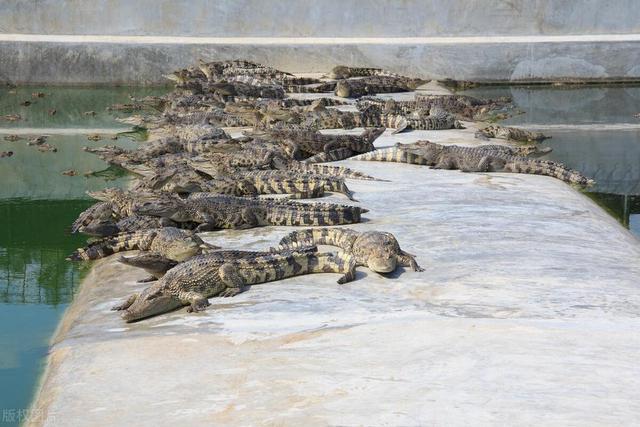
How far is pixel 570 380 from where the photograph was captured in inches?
182

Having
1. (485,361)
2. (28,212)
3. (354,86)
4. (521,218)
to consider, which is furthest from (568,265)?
(354,86)

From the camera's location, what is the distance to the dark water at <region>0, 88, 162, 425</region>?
5.91 m

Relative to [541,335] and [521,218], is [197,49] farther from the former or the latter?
[541,335]

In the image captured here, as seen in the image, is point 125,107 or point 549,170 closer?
point 549,170

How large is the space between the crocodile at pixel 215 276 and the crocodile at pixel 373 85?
37.9 feet

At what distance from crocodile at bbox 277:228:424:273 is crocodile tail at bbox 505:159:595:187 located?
14.0ft

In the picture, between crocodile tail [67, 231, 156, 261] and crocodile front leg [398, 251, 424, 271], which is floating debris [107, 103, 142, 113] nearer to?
crocodile tail [67, 231, 156, 261]

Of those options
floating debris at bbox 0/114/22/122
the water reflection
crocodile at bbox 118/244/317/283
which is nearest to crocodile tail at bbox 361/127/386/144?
the water reflection

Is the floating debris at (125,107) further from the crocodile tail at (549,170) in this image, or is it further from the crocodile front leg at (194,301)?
the crocodile front leg at (194,301)

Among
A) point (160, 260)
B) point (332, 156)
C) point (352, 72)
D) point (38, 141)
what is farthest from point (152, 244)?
point (352, 72)

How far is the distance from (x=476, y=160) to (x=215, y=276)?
17.9ft

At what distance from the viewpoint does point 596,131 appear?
1578cm

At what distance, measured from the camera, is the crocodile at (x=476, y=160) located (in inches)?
431

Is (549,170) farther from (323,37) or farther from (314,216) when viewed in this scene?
(323,37)
